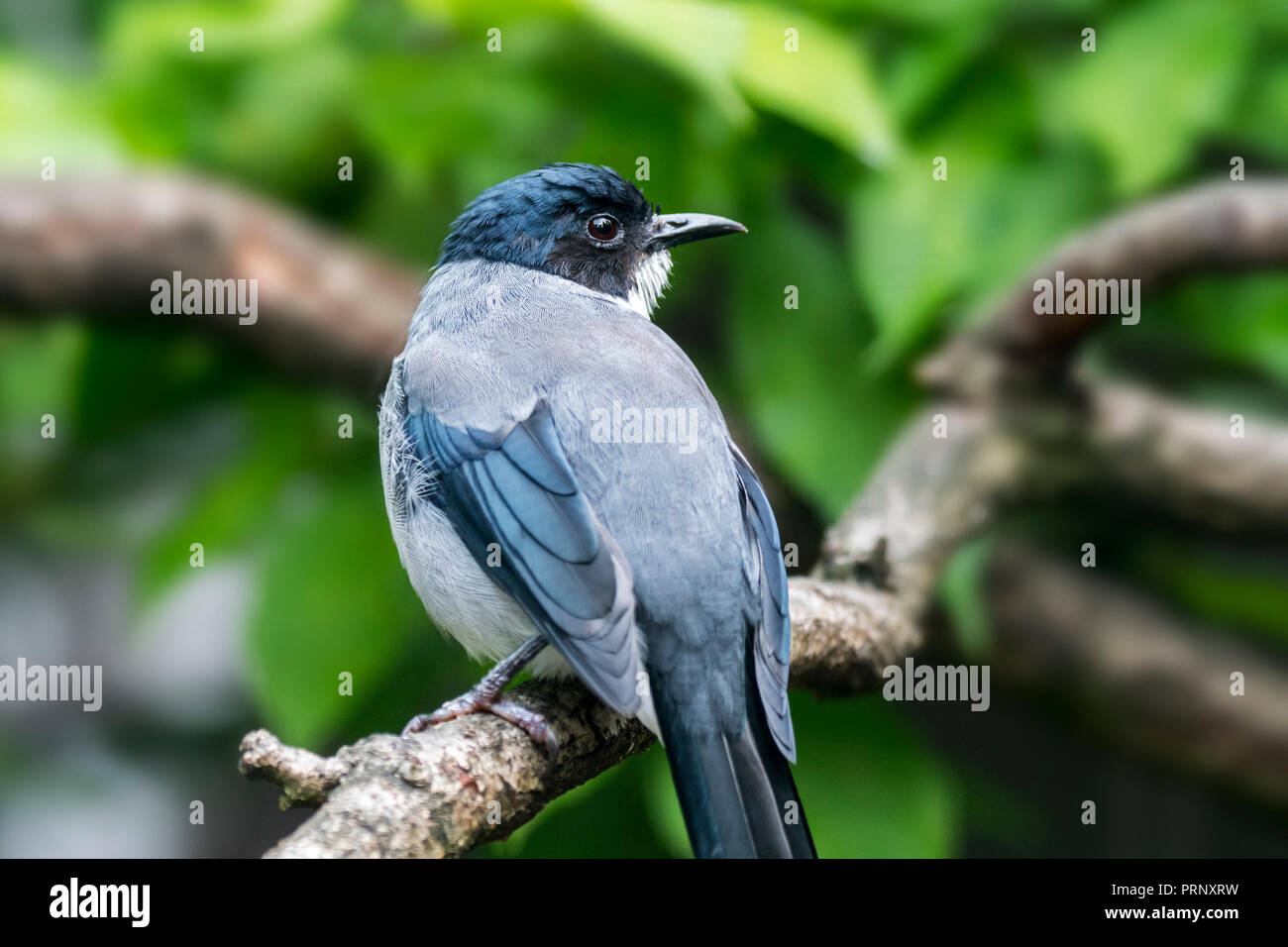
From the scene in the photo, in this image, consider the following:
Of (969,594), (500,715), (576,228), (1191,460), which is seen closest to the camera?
(500,715)

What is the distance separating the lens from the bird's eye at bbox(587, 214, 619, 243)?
276cm

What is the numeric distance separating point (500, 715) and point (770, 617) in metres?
0.45

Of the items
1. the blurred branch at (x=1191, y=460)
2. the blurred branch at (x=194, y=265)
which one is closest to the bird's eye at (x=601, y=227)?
the blurred branch at (x=194, y=265)

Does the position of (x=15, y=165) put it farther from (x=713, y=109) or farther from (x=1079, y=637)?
(x=1079, y=637)

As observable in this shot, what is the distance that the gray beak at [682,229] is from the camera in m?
2.76

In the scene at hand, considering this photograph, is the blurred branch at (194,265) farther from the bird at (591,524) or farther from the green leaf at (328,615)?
the bird at (591,524)

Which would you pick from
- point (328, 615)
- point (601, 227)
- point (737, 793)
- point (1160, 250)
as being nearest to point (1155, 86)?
point (1160, 250)

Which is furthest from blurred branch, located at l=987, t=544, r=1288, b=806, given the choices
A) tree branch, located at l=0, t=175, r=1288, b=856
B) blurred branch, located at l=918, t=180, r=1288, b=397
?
blurred branch, located at l=918, t=180, r=1288, b=397

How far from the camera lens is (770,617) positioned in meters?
2.01

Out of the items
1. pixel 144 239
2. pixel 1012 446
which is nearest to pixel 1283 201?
pixel 1012 446

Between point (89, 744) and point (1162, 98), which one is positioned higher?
point (1162, 98)

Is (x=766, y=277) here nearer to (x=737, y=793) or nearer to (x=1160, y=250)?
(x=1160, y=250)

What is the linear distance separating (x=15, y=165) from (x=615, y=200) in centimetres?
163

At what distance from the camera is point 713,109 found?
10.8 ft
